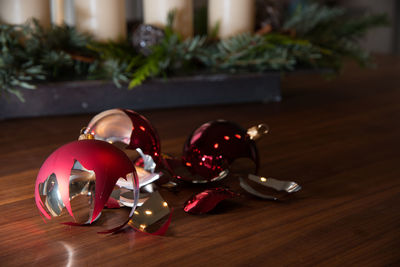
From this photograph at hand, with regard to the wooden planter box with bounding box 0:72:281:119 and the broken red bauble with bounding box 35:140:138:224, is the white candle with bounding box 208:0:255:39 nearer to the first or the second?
the wooden planter box with bounding box 0:72:281:119

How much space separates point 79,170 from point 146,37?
367mm

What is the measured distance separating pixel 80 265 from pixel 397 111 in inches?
22.5

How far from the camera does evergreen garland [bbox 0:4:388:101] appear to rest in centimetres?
61

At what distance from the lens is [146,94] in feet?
2.27

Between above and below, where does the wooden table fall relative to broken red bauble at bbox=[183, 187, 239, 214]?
below

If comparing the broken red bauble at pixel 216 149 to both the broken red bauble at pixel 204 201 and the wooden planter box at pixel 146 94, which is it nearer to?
the broken red bauble at pixel 204 201

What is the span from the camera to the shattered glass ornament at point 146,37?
0.67 metres

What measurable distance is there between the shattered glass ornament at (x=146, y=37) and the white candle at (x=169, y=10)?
0.05m

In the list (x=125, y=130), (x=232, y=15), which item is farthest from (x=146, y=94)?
(x=125, y=130)

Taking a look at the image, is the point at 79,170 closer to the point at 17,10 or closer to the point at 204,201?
the point at 204,201

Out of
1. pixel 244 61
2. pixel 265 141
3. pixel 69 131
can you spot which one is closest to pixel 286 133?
pixel 265 141

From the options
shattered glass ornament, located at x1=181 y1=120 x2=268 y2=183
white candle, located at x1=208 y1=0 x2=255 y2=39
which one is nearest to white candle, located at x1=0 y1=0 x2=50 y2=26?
white candle, located at x1=208 y1=0 x2=255 y2=39

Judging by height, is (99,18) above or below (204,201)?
above

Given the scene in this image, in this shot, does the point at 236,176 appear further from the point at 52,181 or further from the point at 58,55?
the point at 58,55
